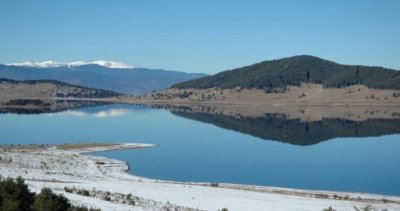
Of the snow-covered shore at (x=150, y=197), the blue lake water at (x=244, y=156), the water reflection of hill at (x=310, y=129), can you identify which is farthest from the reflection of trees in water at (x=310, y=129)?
the snow-covered shore at (x=150, y=197)

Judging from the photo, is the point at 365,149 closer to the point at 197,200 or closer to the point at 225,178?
the point at 225,178

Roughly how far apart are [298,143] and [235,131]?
21606 mm

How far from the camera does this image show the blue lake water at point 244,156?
51531 mm

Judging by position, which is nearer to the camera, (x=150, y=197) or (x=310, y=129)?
(x=150, y=197)

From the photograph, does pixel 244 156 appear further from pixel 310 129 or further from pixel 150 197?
pixel 310 129

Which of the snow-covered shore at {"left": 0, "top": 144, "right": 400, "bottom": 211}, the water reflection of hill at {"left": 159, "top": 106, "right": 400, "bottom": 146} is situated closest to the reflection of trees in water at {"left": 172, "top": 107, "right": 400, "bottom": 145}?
Answer: the water reflection of hill at {"left": 159, "top": 106, "right": 400, "bottom": 146}

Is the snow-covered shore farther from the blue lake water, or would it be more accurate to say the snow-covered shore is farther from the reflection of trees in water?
the reflection of trees in water

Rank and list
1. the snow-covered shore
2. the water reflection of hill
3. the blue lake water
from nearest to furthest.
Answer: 1. the snow-covered shore
2. the blue lake water
3. the water reflection of hill

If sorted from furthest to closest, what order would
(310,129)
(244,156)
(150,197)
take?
1. (310,129)
2. (244,156)
3. (150,197)

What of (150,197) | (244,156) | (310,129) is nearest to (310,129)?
(310,129)

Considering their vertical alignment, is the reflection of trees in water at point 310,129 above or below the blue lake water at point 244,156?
above

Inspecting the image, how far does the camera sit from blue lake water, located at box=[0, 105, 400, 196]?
A: 51.5 meters

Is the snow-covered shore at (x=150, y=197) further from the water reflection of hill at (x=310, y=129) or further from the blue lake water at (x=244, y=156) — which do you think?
the water reflection of hill at (x=310, y=129)

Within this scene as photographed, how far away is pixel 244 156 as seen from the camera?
6912 cm
